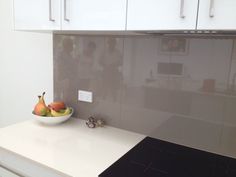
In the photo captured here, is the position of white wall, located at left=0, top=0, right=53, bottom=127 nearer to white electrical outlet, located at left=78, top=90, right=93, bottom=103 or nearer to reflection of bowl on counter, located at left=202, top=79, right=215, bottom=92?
white electrical outlet, located at left=78, top=90, right=93, bottom=103

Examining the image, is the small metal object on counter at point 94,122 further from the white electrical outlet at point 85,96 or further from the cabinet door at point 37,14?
the cabinet door at point 37,14

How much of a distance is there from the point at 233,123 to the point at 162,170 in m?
0.43

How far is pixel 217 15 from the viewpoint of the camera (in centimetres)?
75

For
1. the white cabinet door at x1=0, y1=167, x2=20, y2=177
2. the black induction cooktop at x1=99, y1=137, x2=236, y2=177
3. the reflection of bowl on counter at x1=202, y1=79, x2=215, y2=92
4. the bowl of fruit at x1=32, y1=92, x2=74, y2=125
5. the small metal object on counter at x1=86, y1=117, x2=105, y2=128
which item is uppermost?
the reflection of bowl on counter at x1=202, y1=79, x2=215, y2=92

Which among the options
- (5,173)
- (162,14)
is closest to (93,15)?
(162,14)

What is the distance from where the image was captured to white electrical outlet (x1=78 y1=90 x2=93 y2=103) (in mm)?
1530

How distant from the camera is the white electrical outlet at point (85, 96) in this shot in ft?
5.02

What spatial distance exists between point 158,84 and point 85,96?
0.55 m

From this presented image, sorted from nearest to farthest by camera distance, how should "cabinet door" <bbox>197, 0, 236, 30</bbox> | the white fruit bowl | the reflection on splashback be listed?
"cabinet door" <bbox>197, 0, 236, 30</bbox>, the reflection on splashback, the white fruit bowl

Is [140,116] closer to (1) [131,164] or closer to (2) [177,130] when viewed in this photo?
(2) [177,130]

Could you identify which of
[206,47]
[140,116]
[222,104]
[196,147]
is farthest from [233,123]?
[140,116]

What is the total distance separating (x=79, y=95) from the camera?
158 centimetres

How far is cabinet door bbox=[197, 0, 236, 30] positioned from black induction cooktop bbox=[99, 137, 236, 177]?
2.13 feet

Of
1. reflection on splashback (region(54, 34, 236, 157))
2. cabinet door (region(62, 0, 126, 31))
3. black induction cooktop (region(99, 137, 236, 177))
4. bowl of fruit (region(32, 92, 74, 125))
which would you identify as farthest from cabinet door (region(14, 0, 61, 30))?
black induction cooktop (region(99, 137, 236, 177))
